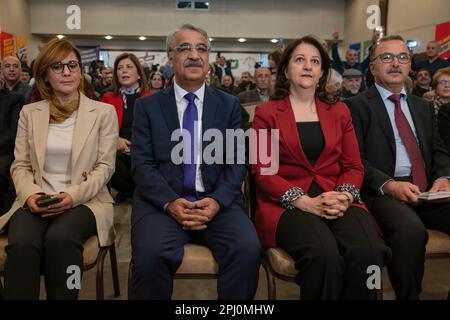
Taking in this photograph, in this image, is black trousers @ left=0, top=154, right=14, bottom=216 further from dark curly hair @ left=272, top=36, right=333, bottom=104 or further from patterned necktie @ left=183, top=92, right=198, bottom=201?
dark curly hair @ left=272, top=36, right=333, bottom=104

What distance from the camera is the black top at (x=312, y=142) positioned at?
Answer: 2234 millimetres

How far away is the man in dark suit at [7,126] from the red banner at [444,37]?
837 cm

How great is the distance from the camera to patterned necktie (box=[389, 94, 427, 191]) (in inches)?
96.0

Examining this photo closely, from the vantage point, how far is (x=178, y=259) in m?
1.89

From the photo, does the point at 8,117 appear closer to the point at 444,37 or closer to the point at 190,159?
the point at 190,159

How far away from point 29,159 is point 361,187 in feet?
5.77

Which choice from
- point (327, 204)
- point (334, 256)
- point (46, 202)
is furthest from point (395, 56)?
point (46, 202)

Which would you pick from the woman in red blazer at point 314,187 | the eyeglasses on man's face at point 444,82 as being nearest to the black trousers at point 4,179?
the woman in red blazer at point 314,187

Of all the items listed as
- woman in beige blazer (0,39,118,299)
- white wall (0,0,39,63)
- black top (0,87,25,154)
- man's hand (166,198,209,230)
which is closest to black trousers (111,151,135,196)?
black top (0,87,25,154)

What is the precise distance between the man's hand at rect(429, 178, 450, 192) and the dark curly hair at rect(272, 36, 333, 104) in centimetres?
70

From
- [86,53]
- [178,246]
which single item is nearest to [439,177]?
[178,246]

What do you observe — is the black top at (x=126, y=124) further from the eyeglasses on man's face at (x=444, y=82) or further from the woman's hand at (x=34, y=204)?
the eyeglasses on man's face at (x=444, y=82)

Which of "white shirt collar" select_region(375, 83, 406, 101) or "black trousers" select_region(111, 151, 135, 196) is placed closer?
"white shirt collar" select_region(375, 83, 406, 101)

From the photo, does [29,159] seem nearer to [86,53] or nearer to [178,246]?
[178,246]
